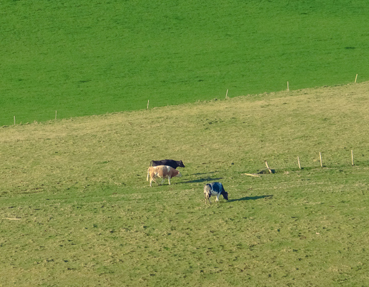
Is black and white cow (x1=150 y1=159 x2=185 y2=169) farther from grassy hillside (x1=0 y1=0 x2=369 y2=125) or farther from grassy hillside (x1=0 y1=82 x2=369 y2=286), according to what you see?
grassy hillside (x1=0 y1=0 x2=369 y2=125)

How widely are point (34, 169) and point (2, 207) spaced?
22.3ft

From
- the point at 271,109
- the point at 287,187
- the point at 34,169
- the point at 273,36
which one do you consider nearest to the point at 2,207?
the point at 34,169

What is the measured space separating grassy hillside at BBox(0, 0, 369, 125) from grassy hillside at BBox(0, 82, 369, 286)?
337 inches

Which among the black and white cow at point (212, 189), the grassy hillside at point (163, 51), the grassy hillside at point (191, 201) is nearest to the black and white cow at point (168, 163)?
the grassy hillside at point (191, 201)

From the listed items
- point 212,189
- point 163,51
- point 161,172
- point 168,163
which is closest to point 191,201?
point 212,189

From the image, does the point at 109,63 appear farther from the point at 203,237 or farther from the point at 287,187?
the point at 203,237

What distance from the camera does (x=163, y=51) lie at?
6050cm

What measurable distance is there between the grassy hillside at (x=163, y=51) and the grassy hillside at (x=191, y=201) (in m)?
8.56

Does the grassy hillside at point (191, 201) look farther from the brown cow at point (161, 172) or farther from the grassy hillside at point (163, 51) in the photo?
the grassy hillside at point (163, 51)

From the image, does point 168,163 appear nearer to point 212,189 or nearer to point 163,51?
point 212,189

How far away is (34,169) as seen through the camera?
32.0m

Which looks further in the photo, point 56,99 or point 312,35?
point 312,35

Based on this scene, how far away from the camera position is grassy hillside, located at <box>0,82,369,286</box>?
59.1 feet

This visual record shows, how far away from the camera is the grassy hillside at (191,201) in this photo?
59.1 feet
